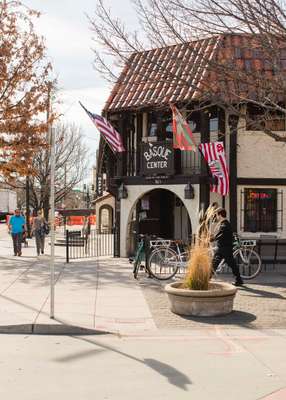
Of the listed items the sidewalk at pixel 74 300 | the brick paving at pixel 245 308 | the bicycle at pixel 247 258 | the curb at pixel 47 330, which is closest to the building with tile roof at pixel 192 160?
the sidewalk at pixel 74 300

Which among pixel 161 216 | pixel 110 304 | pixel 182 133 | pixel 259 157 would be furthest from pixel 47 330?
pixel 161 216

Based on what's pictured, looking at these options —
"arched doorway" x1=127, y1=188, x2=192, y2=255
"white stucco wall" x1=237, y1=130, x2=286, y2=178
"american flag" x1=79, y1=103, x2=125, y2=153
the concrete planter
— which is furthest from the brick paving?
"arched doorway" x1=127, y1=188, x2=192, y2=255

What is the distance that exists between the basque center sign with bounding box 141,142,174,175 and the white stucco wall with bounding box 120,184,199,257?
488mm

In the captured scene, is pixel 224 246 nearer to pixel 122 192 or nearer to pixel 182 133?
pixel 182 133

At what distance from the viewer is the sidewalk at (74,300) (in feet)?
26.6

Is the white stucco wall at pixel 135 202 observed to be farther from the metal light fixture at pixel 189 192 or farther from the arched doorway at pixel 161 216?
the arched doorway at pixel 161 216

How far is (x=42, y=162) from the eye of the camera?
→ 3503 centimetres

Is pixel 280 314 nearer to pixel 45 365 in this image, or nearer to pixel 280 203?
pixel 45 365

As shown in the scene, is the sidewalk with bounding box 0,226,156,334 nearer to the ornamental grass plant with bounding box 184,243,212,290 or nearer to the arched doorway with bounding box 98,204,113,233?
the ornamental grass plant with bounding box 184,243,212,290

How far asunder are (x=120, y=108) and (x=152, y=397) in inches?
507

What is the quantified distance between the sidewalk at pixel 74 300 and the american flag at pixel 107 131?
360 centimetres

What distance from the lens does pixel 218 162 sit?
15391 millimetres

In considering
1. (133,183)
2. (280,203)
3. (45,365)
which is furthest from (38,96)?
(45,365)

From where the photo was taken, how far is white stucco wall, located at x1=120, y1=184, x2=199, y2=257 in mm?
16078
